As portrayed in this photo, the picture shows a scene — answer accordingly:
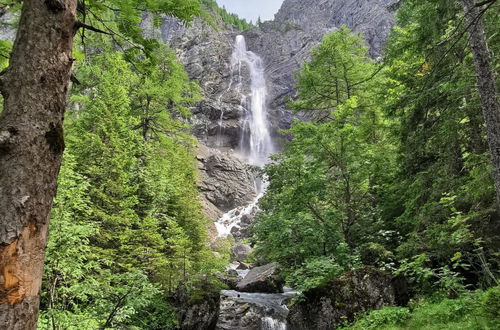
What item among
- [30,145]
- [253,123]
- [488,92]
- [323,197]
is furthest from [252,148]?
[30,145]

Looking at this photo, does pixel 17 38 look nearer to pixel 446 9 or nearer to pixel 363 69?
pixel 446 9

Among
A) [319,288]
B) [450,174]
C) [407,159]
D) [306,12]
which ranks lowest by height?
[319,288]

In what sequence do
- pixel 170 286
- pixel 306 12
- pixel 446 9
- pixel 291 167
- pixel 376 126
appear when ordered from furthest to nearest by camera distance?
pixel 306 12 → pixel 376 126 → pixel 170 286 → pixel 291 167 → pixel 446 9

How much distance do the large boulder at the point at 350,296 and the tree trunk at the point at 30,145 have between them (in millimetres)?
8615

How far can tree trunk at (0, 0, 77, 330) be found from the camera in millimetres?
1770

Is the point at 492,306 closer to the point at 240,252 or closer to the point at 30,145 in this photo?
the point at 30,145

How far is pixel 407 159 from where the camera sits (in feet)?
28.1

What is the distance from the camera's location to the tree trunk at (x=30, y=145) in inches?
69.7

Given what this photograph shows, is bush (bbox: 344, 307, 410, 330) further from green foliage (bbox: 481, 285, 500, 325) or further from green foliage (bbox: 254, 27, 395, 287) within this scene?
green foliage (bbox: 481, 285, 500, 325)

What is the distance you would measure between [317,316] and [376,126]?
799 centimetres

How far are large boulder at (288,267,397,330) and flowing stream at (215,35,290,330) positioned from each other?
145 inches

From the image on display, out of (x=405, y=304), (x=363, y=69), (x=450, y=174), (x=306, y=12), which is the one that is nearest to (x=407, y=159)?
(x=450, y=174)

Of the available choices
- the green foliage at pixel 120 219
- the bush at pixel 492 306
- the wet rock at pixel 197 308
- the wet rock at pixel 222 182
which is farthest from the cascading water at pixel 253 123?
the bush at pixel 492 306

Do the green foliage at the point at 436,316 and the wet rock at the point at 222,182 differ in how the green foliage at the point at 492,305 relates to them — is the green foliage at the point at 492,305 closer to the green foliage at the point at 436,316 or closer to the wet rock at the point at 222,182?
the green foliage at the point at 436,316
